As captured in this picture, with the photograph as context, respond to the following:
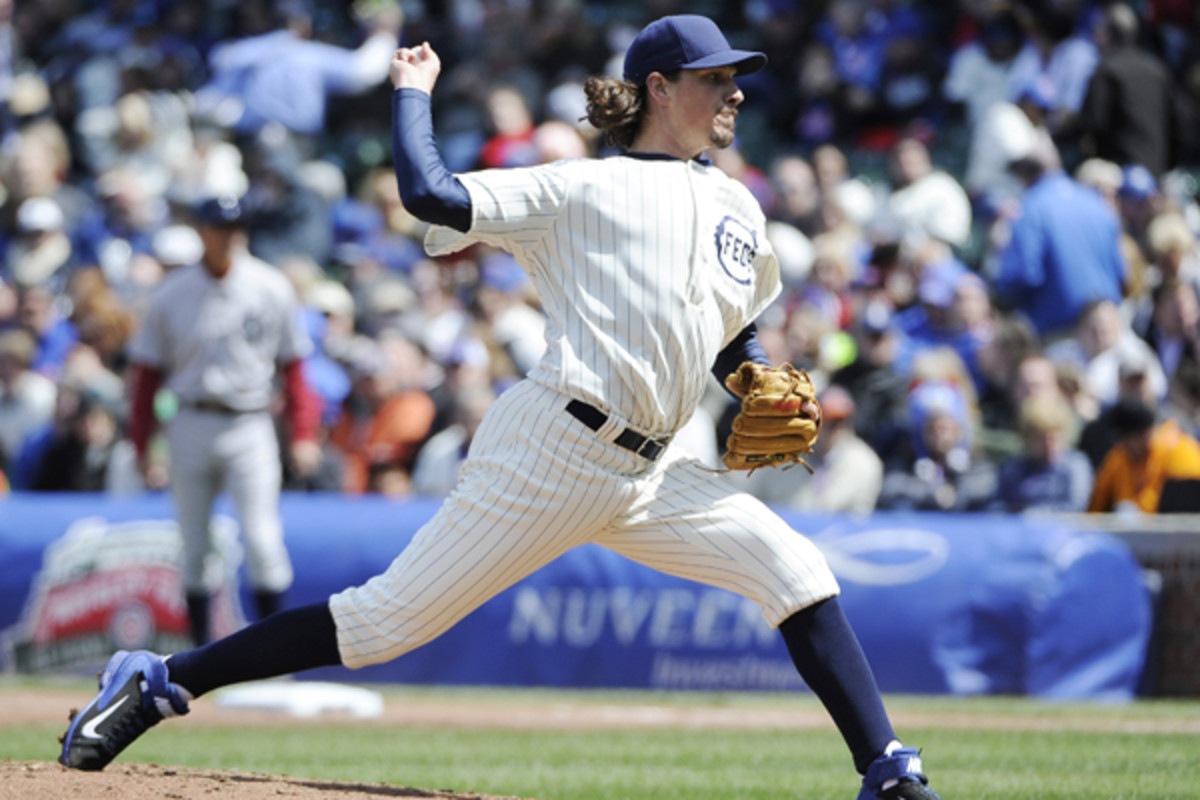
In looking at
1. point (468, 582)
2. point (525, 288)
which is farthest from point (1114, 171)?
point (468, 582)

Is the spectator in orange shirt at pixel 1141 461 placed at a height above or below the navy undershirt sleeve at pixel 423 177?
below

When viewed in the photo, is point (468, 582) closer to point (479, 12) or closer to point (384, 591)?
point (384, 591)

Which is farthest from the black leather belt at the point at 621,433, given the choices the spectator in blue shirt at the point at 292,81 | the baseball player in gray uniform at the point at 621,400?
the spectator in blue shirt at the point at 292,81

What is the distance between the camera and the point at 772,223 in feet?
41.5

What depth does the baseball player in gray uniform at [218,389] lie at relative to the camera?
27.5 ft

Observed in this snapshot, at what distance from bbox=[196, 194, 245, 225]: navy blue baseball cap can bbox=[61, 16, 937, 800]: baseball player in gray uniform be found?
4.27m

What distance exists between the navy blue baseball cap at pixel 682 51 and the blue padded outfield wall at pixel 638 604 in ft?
15.5

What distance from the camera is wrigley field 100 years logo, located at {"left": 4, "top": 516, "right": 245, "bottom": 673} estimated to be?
30.7 ft

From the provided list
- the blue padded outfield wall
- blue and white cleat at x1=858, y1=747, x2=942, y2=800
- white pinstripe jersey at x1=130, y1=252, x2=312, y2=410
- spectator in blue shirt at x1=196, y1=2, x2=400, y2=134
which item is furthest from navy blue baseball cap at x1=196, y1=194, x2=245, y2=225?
spectator in blue shirt at x1=196, y1=2, x2=400, y2=134

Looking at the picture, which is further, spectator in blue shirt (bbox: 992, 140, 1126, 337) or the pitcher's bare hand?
spectator in blue shirt (bbox: 992, 140, 1126, 337)

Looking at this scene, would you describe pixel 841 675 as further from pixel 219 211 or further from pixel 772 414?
pixel 219 211

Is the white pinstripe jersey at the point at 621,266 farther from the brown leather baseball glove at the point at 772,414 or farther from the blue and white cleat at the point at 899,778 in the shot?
the blue and white cleat at the point at 899,778

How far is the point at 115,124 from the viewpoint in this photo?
15.7 meters

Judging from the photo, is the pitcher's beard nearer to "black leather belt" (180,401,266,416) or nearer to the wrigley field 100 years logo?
"black leather belt" (180,401,266,416)
